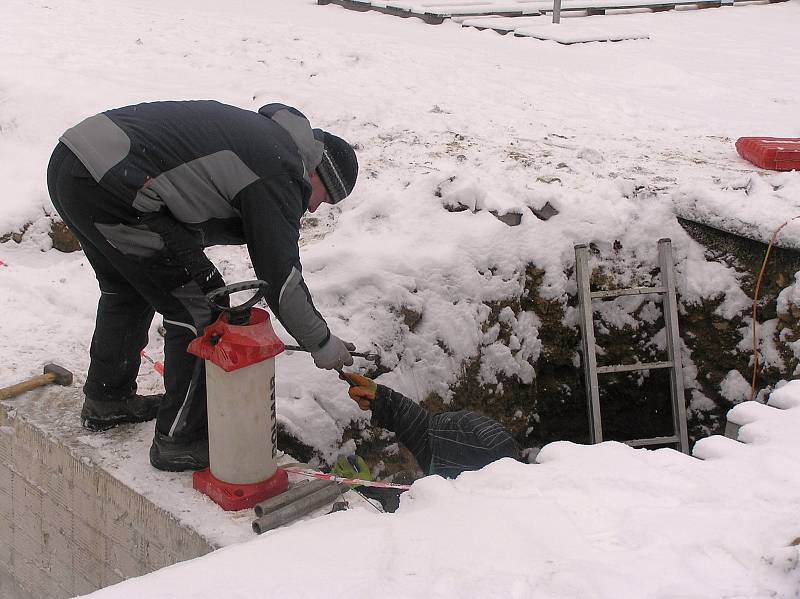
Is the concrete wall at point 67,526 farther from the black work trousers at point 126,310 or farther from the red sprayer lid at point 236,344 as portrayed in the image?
the red sprayer lid at point 236,344

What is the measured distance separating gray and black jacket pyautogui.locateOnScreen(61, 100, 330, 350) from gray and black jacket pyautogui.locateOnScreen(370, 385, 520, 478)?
0.73 m

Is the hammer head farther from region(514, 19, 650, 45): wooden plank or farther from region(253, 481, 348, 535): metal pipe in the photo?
region(514, 19, 650, 45): wooden plank

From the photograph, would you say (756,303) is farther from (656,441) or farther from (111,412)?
(111,412)

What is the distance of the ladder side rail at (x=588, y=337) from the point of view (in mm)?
4359

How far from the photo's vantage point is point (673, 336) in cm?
445

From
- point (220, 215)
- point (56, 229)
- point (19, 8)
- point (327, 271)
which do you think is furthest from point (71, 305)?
point (19, 8)

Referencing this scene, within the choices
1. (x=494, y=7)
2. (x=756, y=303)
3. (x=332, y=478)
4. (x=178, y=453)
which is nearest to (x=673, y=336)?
(x=756, y=303)

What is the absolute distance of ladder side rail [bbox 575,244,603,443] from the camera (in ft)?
14.3

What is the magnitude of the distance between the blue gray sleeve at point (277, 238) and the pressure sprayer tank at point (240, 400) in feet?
0.21

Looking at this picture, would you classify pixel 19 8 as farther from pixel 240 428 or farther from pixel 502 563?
pixel 502 563

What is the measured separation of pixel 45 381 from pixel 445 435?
170 centimetres

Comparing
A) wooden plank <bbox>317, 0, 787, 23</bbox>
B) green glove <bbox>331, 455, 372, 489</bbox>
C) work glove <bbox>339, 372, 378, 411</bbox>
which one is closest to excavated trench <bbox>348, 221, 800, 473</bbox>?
green glove <bbox>331, 455, 372, 489</bbox>

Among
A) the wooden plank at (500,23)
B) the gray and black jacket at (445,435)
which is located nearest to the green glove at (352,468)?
the gray and black jacket at (445,435)

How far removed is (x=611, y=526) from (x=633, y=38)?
8.22 metres
